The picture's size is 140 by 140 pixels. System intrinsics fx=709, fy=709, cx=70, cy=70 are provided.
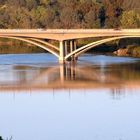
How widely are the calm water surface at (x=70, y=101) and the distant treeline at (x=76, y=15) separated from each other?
2212 centimetres

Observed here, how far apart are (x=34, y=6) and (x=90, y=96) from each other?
5393 centimetres

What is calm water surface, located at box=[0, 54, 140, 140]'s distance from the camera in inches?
853

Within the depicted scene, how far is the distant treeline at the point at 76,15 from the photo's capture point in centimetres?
6662

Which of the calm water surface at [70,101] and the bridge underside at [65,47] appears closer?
the calm water surface at [70,101]

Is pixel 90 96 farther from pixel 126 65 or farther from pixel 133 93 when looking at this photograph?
pixel 126 65

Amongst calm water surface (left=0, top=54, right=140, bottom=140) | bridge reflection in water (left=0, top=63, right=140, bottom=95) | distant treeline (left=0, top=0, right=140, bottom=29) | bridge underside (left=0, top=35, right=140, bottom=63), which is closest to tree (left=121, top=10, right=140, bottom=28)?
distant treeline (left=0, top=0, right=140, bottom=29)

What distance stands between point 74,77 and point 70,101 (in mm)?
9258

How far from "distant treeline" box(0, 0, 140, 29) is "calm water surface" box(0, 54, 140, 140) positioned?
22.1 metres

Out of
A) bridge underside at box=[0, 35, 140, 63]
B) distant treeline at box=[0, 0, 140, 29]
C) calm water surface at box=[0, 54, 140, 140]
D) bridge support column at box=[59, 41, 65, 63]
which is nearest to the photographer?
calm water surface at box=[0, 54, 140, 140]

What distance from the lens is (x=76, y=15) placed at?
6956 cm

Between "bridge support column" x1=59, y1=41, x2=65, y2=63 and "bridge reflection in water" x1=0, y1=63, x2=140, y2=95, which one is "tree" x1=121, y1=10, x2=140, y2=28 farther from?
"bridge reflection in water" x1=0, y1=63, x2=140, y2=95

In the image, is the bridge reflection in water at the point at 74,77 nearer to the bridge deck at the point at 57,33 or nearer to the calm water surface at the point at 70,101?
the calm water surface at the point at 70,101

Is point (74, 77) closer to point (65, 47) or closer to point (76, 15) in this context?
point (65, 47)

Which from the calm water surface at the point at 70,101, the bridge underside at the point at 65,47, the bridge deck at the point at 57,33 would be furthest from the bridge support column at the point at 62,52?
the calm water surface at the point at 70,101
